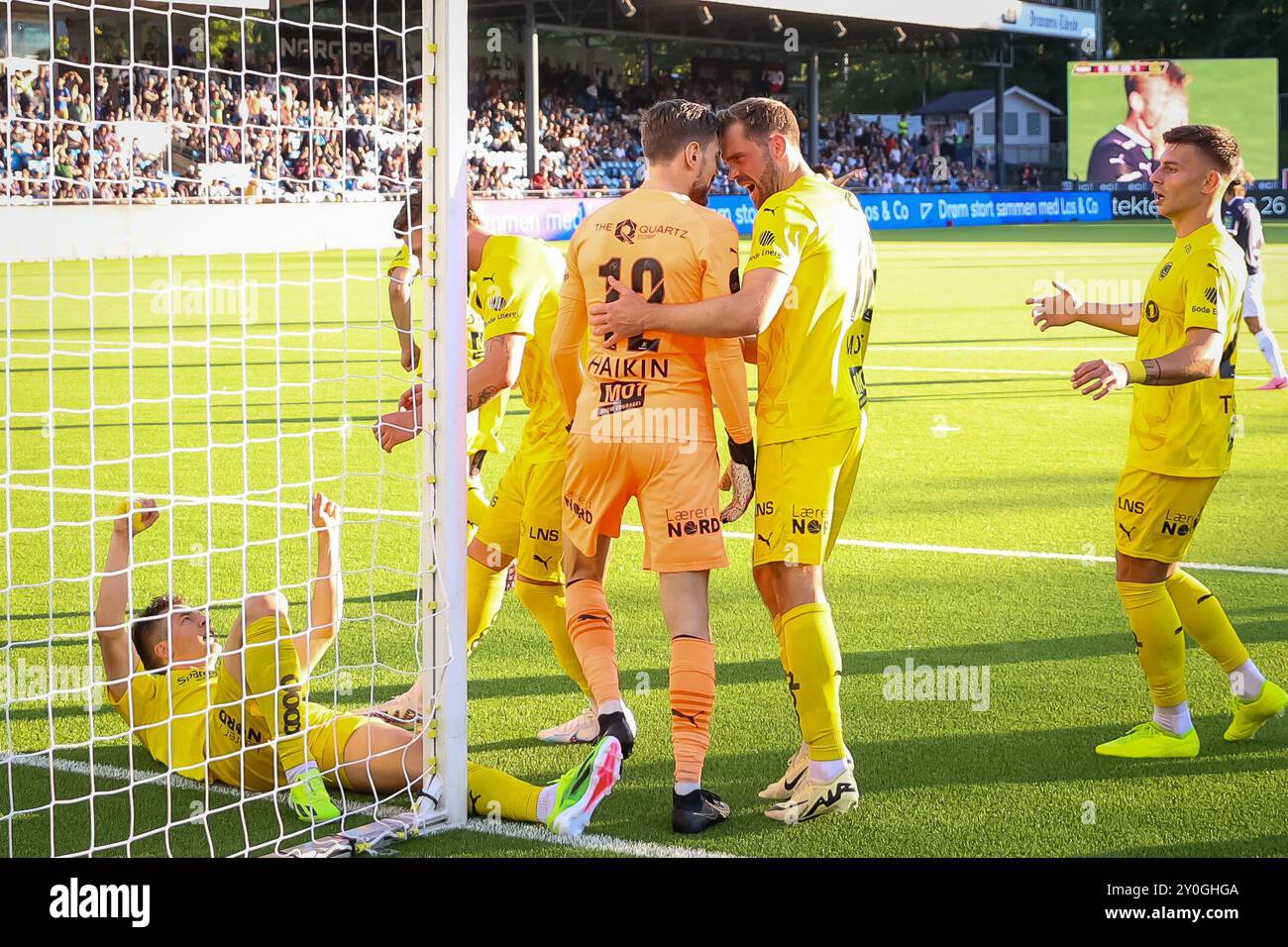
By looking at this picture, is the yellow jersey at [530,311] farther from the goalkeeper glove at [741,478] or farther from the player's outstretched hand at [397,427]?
the goalkeeper glove at [741,478]

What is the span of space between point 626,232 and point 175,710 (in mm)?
2126

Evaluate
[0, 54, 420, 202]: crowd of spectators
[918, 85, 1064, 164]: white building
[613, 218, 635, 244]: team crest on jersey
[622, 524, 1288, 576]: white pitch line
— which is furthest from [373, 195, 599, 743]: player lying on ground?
[918, 85, 1064, 164]: white building

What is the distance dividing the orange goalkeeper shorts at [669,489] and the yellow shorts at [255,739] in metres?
1.11

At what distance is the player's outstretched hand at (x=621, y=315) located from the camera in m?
4.35

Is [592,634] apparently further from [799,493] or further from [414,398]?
[414,398]

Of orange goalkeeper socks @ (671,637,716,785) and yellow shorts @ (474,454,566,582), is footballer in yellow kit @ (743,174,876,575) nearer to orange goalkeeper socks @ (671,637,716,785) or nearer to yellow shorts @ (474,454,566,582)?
orange goalkeeper socks @ (671,637,716,785)

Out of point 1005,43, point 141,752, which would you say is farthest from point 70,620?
point 1005,43

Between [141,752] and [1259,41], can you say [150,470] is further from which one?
[1259,41]

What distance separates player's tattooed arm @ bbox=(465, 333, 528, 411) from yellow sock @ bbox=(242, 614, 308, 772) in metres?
1.23

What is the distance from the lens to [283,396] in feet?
46.7

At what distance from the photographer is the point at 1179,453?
5.02 metres

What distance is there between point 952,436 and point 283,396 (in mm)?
6574
